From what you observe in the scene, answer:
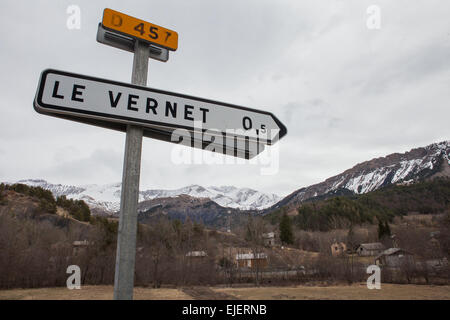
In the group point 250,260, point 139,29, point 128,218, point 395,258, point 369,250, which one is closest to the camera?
point 128,218

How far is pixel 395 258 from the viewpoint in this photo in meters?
42.4

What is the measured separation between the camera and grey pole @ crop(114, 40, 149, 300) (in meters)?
1.63

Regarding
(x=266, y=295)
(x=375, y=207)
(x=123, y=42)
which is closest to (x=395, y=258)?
(x=266, y=295)

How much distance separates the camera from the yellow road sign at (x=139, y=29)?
2.05m

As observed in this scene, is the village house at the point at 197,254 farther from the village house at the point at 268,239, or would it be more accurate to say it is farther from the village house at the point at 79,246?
the village house at the point at 79,246

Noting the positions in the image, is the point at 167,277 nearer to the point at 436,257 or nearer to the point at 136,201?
the point at 436,257

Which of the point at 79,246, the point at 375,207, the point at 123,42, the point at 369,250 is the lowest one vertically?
the point at 369,250

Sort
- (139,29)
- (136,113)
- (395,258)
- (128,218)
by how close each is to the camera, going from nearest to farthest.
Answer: (128,218) < (136,113) < (139,29) < (395,258)

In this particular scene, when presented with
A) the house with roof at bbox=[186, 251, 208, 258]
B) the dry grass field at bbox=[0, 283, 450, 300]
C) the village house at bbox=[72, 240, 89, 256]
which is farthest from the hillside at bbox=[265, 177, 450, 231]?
the village house at bbox=[72, 240, 89, 256]

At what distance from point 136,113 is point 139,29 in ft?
2.36

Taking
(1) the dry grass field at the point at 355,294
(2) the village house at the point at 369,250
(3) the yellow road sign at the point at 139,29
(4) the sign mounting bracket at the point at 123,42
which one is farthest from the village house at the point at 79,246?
(2) the village house at the point at 369,250

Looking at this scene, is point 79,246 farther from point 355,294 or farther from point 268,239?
point 268,239
